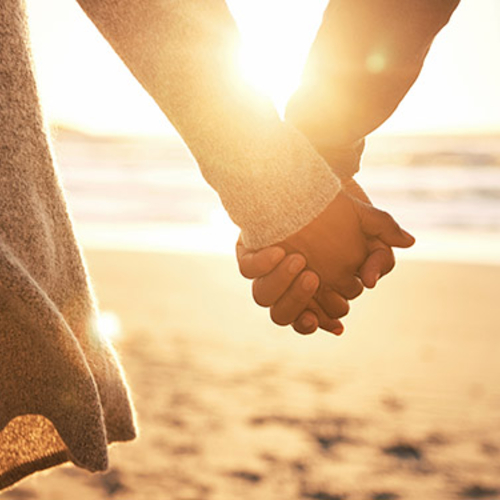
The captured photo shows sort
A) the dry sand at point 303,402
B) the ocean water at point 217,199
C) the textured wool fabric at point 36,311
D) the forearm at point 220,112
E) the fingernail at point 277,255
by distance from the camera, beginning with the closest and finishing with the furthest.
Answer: the textured wool fabric at point 36,311 < the forearm at point 220,112 < the fingernail at point 277,255 < the dry sand at point 303,402 < the ocean water at point 217,199

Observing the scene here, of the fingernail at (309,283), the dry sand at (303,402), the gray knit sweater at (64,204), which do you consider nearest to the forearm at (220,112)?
the gray knit sweater at (64,204)

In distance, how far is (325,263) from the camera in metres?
1.38

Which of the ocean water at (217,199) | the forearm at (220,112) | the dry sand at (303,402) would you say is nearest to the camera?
the forearm at (220,112)

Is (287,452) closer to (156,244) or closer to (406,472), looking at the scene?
(406,472)

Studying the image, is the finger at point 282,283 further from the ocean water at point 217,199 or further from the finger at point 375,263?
the ocean water at point 217,199

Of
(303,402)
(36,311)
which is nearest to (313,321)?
(36,311)

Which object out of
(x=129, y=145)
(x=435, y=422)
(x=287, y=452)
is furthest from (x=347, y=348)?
(x=129, y=145)

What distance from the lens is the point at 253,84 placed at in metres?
1.21

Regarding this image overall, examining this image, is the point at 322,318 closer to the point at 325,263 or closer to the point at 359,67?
the point at 325,263

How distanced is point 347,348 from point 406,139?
24.4 metres

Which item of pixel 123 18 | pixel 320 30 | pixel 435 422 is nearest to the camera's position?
pixel 123 18

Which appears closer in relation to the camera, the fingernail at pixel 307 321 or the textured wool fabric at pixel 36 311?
the textured wool fabric at pixel 36 311

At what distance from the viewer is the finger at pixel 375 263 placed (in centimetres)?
139

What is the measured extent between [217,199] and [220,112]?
37.5 feet
